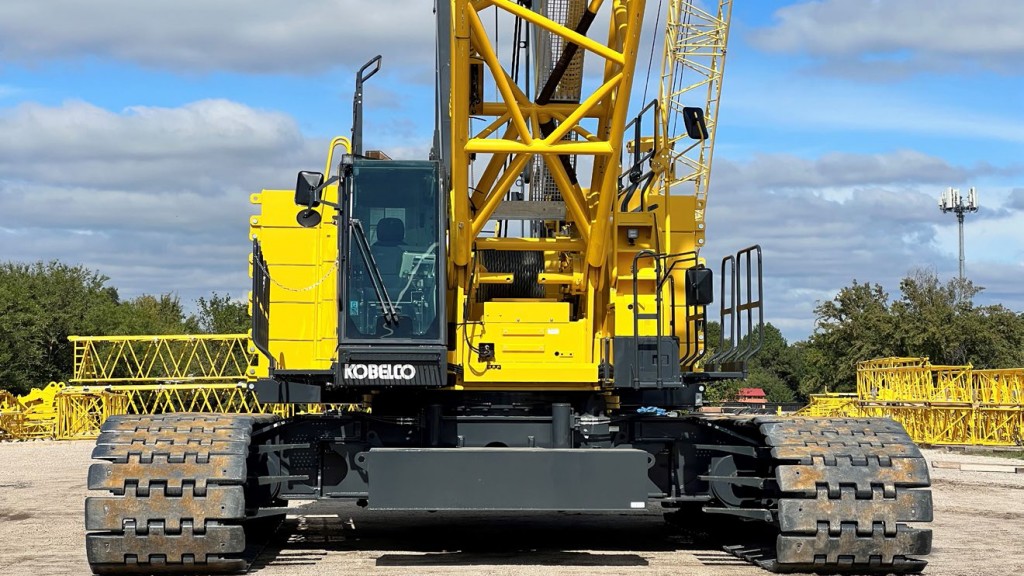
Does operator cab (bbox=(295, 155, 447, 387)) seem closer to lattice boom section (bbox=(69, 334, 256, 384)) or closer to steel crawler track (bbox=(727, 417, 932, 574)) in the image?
steel crawler track (bbox=(727, 417, 932, 574))

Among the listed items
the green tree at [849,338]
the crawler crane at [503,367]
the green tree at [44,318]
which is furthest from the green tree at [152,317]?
the crawler crane at [503,367]

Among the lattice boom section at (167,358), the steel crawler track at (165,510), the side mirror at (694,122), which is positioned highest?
the side mirror at (694,122)

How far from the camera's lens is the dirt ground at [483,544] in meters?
12.0

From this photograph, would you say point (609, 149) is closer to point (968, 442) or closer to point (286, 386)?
point (286, 386)

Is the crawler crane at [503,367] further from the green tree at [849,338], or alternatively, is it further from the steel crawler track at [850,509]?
the green tree at [849,338]

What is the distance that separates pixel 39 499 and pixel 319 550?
925 centimetres

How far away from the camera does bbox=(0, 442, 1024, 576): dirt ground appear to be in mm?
11961

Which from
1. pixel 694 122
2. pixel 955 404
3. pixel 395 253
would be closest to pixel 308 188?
pixel 395 253

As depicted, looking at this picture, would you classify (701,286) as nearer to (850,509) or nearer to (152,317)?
(850,509)

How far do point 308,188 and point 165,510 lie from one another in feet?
9.79

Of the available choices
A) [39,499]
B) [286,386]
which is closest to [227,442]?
[286,386]

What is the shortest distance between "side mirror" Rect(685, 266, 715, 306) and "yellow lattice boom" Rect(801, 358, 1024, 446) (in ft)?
89.2

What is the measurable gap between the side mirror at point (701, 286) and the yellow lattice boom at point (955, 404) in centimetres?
2718

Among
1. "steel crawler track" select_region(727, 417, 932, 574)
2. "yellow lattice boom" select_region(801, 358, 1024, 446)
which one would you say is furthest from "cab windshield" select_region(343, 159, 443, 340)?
"yellow lattice boom" select_region(801, 358, 1024, 446)
